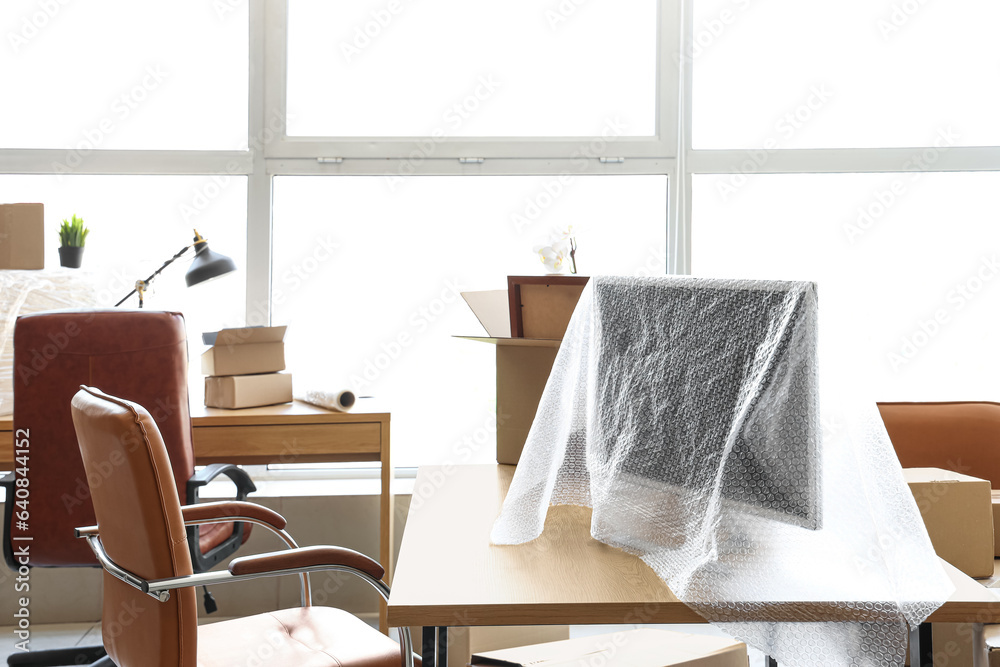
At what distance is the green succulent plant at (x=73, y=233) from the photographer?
254cm

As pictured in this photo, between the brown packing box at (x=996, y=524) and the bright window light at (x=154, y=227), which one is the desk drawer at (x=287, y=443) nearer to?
the bright window light at (x=154, y=227)

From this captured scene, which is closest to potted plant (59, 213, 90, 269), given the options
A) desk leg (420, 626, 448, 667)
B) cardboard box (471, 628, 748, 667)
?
cardboard box (471, 628, 748, 667)

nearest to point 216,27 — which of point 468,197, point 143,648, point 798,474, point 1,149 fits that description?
point 1,149

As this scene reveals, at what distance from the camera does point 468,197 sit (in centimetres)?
289

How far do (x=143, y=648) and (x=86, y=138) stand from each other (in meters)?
2.23

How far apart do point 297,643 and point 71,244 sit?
5.76ft

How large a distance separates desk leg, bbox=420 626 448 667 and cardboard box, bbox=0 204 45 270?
1.99m

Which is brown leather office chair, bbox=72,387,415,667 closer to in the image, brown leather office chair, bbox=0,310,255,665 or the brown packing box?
brown leather office chair, bbox=0,310,255,665

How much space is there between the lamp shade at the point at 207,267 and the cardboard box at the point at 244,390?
324 millimetres

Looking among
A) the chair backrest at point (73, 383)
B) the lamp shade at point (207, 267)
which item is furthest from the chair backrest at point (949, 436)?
the lamp shade at point (207, 267)

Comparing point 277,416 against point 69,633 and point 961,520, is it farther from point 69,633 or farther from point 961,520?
point 961,520

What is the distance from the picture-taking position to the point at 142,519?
113 centimetres

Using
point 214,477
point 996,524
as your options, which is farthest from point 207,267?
point 996,524

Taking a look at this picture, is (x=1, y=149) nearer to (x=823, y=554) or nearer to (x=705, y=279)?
(x=705, y=279)
